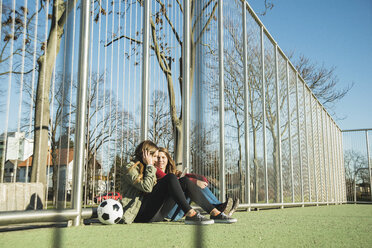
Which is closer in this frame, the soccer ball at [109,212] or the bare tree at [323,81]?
the soccer ball at [109,212]

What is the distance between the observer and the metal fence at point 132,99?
2.46m

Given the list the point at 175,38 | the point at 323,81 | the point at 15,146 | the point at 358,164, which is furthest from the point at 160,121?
the point at 358,164

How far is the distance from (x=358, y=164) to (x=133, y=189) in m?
14.7

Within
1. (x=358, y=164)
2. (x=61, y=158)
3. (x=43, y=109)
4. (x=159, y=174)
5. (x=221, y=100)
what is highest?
(x=221, y=100)

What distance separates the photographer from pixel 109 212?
9.05ft

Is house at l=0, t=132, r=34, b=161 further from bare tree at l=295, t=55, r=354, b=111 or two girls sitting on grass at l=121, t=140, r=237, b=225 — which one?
bare tree at l=295, t=55, r=354, b=111

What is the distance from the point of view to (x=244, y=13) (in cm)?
609

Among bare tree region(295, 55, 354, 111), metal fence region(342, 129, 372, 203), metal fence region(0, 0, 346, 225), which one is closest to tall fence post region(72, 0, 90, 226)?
metal fence region(0, 0, 346, 225)

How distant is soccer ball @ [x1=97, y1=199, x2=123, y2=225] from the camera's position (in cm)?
→ 277

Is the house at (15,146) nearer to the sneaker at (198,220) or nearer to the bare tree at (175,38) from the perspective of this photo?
the sneaker at (198,220)

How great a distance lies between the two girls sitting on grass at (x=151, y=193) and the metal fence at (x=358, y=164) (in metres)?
13.7

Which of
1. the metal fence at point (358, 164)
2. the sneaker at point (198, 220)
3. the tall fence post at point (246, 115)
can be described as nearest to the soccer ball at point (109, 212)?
the sneaker at point (198, 220)

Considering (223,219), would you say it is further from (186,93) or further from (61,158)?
(186,93)

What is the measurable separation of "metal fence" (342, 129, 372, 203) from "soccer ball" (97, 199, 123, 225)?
14.3 metres
